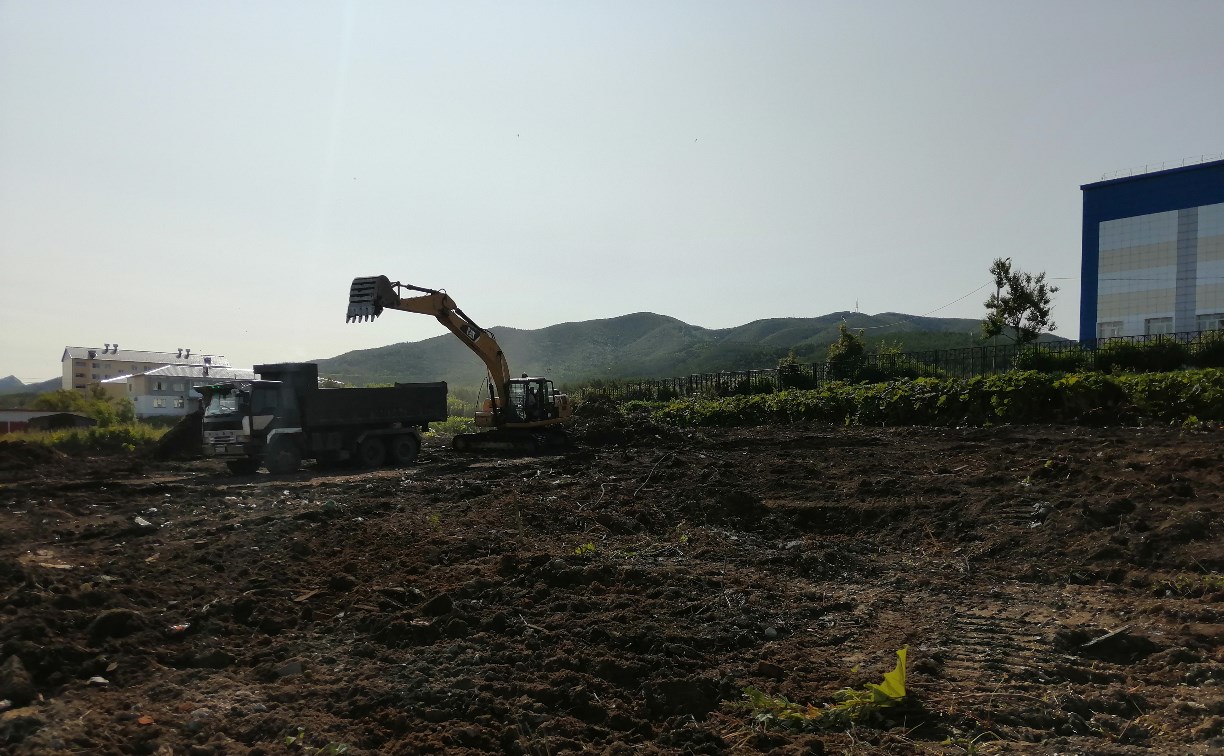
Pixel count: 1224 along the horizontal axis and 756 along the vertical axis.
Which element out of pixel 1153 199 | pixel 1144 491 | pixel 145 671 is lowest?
pixel 145 671

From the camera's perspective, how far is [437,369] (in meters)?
110

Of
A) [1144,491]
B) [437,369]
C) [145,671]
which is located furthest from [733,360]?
[145,671]

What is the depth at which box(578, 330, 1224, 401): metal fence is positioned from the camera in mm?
21516

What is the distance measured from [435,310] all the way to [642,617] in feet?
57.2

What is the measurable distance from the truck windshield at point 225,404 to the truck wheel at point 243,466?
4.55 feet

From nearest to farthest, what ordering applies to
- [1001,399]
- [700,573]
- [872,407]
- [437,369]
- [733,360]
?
[700,573] → [1001,399] → [872,407] → [733,360] → [437,369]

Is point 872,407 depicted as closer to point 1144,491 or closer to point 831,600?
point 1144,491

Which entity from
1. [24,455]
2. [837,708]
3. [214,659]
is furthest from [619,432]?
[837,708]

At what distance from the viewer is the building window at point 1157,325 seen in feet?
135

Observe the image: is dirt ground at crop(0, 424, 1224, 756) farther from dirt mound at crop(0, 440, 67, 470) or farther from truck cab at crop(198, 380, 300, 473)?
dirt mound at crop(0, 440, 67, 470)

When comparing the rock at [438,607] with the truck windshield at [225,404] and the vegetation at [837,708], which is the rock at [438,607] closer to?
the vegetation at [837,708]

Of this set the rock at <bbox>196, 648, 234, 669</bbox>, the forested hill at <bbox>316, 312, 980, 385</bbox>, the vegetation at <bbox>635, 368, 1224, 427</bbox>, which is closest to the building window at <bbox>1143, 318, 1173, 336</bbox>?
the vegetation at <bbox>635, 368, 1224, 427</bbox>

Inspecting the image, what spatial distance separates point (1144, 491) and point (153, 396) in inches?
1966

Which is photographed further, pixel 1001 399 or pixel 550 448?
pixel 550 448
